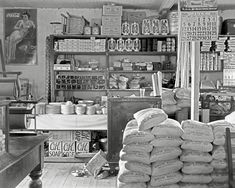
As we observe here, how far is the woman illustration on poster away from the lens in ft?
25.8

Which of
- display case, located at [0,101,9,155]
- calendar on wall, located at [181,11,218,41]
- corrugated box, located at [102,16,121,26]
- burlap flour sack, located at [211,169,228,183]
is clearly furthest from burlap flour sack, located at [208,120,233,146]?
corrugated box, located at [102,16,121,26]

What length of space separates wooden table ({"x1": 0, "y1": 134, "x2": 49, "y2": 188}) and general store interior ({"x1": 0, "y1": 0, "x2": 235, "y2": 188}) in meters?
0.01

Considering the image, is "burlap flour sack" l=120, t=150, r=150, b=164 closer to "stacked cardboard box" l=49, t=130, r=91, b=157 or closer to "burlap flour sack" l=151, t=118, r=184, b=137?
"burlap flour sack" l=151, t=118, r=184, b=137

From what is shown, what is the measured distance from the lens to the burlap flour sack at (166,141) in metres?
2.89

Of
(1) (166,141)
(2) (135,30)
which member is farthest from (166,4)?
(1) (166,141)

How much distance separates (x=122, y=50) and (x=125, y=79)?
61cm

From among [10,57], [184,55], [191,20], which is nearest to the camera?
[191,20]

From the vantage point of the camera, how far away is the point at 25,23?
7.89m

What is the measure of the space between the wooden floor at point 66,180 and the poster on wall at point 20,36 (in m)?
3.01

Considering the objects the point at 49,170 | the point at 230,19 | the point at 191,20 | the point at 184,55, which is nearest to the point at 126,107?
the point at 184,55

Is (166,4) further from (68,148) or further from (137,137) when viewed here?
(137,137)

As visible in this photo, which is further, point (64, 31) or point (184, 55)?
point (64, 31)

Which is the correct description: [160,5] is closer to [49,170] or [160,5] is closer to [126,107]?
[126,107]

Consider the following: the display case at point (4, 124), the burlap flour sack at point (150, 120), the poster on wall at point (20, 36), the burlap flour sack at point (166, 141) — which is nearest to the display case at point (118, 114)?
the burlap flour sack at point (150, 120)
